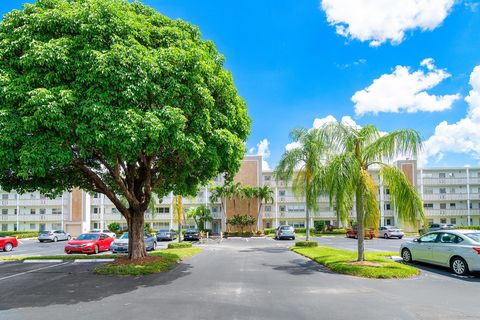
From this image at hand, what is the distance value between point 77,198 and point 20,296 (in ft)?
168

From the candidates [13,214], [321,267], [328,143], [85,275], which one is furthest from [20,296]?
[13,214]

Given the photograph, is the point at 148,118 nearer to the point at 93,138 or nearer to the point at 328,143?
the point at 93,138

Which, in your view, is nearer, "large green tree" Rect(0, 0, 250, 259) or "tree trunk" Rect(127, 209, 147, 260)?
"large green tree" Rect(0, 0, 250, 259)

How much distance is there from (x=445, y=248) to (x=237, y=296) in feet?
29.3

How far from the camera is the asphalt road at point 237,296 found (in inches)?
316

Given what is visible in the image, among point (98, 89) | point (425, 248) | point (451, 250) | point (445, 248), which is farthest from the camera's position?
point (425, 248)

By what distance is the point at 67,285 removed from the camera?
11.7 meters

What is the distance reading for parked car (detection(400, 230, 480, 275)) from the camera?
1252 centimetres

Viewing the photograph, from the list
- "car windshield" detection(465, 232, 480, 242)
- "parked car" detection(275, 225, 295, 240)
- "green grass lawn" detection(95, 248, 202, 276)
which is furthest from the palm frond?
"parked car" detection(275, 225, 295, 240)

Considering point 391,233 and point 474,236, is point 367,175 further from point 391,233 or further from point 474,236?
point 391,233

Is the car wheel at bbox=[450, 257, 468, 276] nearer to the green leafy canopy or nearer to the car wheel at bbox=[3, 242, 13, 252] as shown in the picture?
the green leafy canopy

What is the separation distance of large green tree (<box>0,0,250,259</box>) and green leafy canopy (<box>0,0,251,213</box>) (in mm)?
30

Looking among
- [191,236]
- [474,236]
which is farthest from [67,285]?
[191,236]

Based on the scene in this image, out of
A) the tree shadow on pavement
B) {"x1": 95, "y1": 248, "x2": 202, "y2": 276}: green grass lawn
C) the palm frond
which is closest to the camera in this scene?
the tree shadow on pavement
